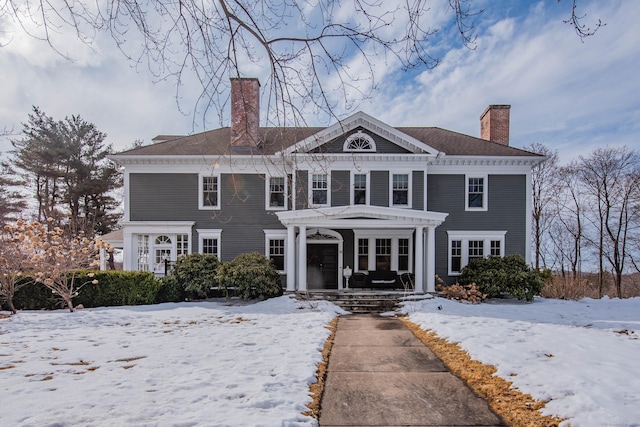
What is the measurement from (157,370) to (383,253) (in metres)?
12.0

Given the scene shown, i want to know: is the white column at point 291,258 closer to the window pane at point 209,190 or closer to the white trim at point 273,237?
the white trim at point 273,237

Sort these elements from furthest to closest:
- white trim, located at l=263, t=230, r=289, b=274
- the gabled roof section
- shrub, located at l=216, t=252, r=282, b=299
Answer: white trim, located at l=263, t=230, r=289, b=274 → the gabled roof section → shrub, located at l=216, t=252, r=282, b=299

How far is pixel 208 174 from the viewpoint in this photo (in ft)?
51.3

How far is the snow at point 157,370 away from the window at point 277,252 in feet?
19.0

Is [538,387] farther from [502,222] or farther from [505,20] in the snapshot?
[502,222]

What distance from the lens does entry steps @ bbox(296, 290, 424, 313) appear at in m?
12.3

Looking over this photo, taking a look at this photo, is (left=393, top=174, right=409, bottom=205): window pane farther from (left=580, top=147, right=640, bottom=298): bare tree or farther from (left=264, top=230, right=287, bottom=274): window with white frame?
(left=580, top=147, right=640, bottom=298): bare tree

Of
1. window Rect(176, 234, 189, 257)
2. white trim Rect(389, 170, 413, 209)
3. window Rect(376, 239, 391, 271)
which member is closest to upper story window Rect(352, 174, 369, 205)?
white trim Rect(389, 170, 413, 209)

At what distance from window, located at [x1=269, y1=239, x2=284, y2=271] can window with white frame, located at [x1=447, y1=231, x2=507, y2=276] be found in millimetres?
7045

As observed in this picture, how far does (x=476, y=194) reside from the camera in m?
15.9

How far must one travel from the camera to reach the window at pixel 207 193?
1568cm

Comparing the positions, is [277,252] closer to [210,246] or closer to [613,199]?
[210,246]

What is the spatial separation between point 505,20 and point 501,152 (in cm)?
1287

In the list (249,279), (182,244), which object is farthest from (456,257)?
(182,244)
